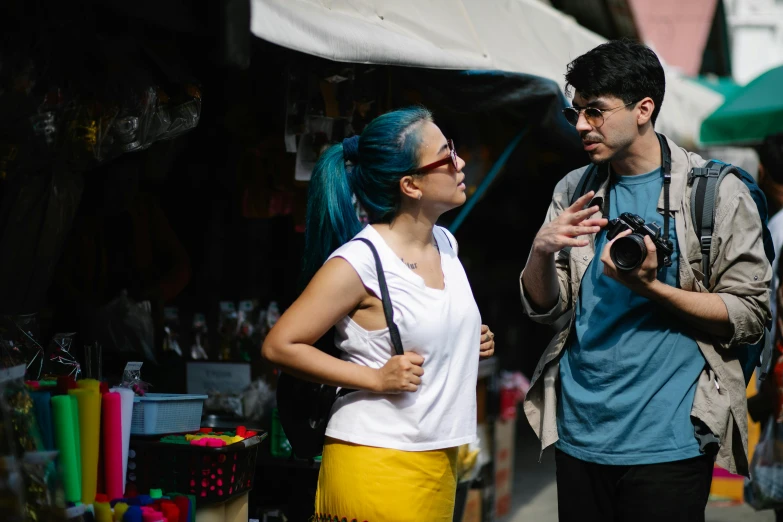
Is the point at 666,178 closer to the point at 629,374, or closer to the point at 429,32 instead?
the point at 629,374

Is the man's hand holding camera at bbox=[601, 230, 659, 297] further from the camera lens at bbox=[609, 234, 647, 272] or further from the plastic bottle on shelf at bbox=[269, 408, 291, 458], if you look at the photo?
the plastic bottle on shelf at bbox=[269, 408, 291, 458]

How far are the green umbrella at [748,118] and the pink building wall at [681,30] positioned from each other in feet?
26.8

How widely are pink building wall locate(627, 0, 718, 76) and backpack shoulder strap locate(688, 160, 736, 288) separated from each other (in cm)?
1327

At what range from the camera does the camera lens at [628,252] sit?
2.59 metres

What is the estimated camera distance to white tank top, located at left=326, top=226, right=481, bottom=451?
2.45 metres

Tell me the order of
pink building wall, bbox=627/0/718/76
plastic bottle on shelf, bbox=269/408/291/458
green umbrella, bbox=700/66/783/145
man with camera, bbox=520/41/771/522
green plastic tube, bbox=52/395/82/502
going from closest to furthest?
green plastic tube, bbox=52/395/82/502, man with camera, bbox=520/41/771/522, plastic bottle on shelf, bbox=269/408/291/458, green umbrella, bbox=700/66/783/145, pink building wall, bbox=627/0/718/76

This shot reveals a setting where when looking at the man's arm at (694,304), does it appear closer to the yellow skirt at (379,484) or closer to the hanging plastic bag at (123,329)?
the yellow skirt at (379,484)

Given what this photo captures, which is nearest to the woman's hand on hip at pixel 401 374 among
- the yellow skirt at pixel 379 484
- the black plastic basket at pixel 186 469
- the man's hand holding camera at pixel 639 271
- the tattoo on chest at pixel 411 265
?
the yellow skirt at pixel 379 484

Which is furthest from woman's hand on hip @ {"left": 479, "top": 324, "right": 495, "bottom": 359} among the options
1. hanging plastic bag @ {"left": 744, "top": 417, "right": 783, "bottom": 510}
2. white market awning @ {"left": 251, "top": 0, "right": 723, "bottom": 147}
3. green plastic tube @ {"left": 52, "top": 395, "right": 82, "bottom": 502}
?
hanging plastic bag @ {"left": 744, "top": 417, "right": 783, "bottom": 510}

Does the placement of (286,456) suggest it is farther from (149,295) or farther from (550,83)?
(550,83)

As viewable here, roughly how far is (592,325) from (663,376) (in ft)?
0.86

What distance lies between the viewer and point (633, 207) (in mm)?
2889

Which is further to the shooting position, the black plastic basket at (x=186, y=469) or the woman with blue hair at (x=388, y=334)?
the black plastic basket at (x=186, y=469)

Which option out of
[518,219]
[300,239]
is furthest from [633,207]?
[518,219]
